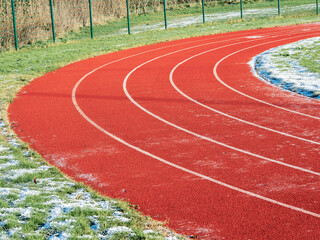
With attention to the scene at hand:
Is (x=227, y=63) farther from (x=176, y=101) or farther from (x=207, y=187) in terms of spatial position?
(x=207, y=187)

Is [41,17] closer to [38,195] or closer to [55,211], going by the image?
[38,195]

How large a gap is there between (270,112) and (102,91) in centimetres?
469

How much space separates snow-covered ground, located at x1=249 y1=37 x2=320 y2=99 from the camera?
1259 centimetres

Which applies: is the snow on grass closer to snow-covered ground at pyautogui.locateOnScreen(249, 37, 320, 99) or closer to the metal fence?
snow-covered ground at pyautogui.locateOnScreen(249, 37, 320, 99)

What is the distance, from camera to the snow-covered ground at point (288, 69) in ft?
41.3

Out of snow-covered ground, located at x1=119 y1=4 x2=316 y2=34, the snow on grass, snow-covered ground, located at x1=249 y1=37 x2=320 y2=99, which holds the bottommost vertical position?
the snow on grass

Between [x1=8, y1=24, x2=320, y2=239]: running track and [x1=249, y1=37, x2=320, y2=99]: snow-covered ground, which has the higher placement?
[x1=249, y1=37, x2=320, y2=99]: snow-covered ground

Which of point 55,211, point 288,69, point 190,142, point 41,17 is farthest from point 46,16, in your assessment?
point 55,211

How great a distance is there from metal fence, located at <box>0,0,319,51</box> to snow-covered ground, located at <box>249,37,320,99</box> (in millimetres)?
10379

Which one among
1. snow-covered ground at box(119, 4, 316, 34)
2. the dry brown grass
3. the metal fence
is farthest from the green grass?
snow-covered ground at box(119, 4, 316, 34)

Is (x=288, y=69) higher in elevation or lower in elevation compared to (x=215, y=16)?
lower

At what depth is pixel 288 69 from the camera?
14.9 meters

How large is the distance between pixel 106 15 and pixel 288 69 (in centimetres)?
1832

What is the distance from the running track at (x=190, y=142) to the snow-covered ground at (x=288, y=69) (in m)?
0.49
